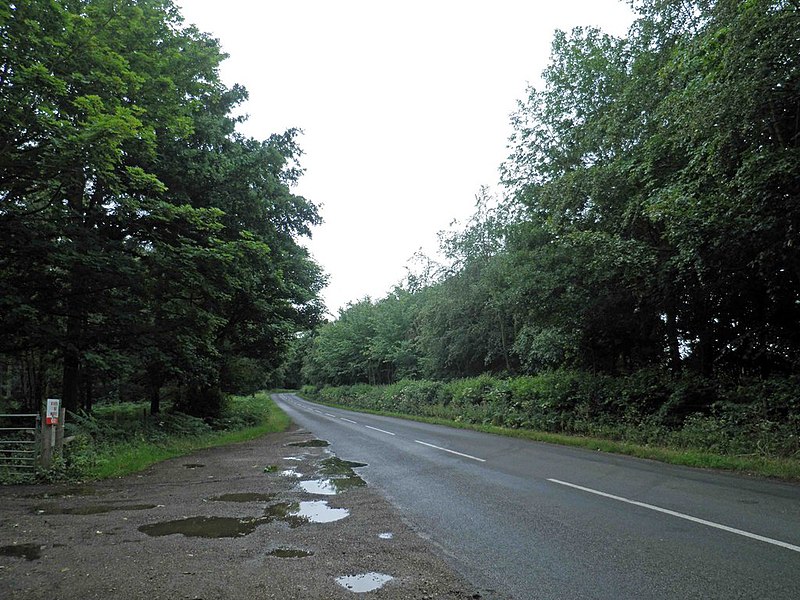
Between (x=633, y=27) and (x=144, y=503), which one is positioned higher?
(x=633, y=27)

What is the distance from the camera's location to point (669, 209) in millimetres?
10828

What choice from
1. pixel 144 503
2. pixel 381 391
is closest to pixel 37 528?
pixel 144 503

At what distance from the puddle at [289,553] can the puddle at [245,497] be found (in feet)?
8.77

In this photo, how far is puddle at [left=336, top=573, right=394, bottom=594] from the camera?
4066 mm

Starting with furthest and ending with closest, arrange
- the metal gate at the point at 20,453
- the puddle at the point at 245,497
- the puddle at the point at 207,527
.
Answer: the metal gate at the point at 20,453 < the puddle at the point at 245,497 < the puddle at the point at 207,527

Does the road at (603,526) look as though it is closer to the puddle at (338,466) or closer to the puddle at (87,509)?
the puddle at (338,466)

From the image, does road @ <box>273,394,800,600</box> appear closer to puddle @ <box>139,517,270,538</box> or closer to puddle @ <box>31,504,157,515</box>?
puddle @ <box>139,517,270,538</box>

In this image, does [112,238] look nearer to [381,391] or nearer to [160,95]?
[160,95]

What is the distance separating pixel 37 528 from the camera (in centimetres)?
589

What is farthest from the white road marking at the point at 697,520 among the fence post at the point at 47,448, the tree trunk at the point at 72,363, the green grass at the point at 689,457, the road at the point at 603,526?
the tree trunk at the point at 72,363

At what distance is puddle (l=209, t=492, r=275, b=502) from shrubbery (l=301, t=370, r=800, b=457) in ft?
32.6

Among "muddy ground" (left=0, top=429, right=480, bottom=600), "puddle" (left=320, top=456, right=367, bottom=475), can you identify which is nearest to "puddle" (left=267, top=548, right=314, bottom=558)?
"muddy ground" (left=0, top=429, right=480, bottom=600)

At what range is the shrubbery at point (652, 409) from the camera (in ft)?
37.6

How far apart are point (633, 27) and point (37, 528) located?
19.2 metres
